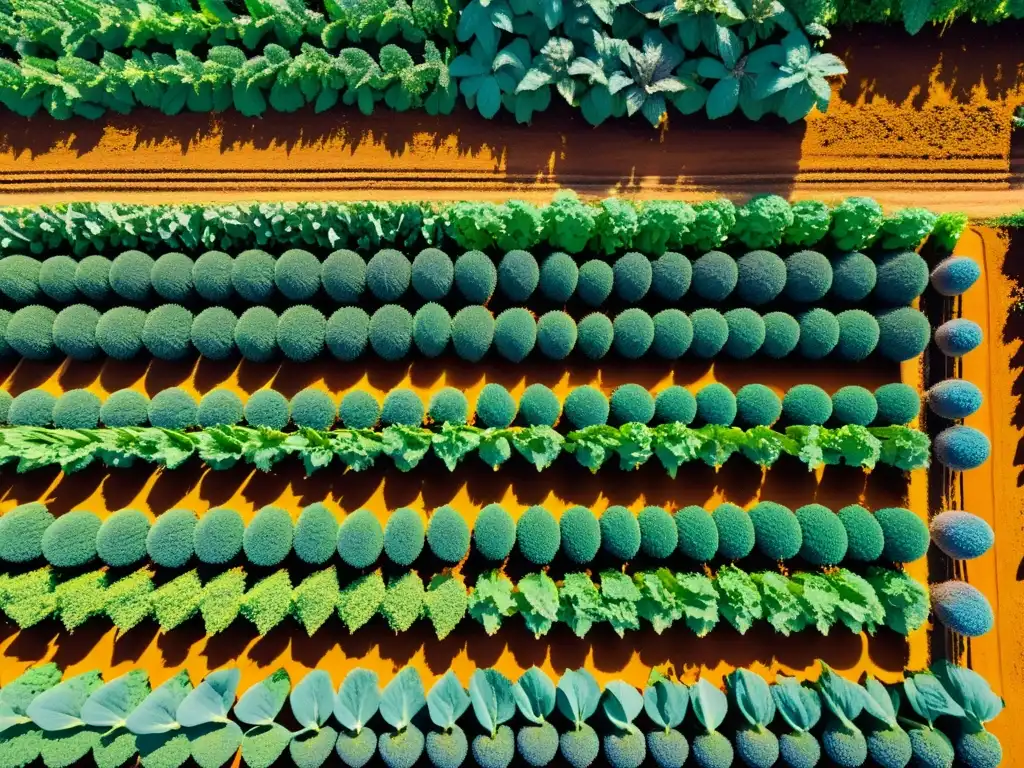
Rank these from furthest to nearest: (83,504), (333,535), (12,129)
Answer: (12,129) < (83,504) < (333,535)

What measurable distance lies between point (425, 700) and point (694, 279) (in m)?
12.7

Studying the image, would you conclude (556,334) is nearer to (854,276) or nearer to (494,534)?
(494,534)

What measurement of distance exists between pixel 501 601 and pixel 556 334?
22.4ft

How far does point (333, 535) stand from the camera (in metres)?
13.7

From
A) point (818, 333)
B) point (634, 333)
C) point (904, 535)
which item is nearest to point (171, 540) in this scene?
point (634, 333)

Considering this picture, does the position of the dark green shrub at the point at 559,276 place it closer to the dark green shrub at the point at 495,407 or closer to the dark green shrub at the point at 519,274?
the dark green shrub at the point at 519,274

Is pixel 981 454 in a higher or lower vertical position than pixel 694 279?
lower

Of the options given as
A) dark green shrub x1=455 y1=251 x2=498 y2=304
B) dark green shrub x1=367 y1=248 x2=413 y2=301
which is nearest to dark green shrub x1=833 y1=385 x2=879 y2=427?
dark green shrub x1=455 y1=251 x2=498 y2=304

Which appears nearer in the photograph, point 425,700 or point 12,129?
point 425,700

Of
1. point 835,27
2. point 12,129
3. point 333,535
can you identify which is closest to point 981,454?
point 835,27

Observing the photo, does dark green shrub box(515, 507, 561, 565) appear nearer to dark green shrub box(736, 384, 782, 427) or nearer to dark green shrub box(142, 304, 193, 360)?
dark green shrub box(736, 384, 782, 427)

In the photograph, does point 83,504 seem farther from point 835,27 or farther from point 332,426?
point 835,27

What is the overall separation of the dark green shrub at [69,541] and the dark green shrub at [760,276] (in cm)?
1819

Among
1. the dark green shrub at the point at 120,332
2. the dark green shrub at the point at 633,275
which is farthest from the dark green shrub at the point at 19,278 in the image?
the dark green shrub at the point at 633,275
